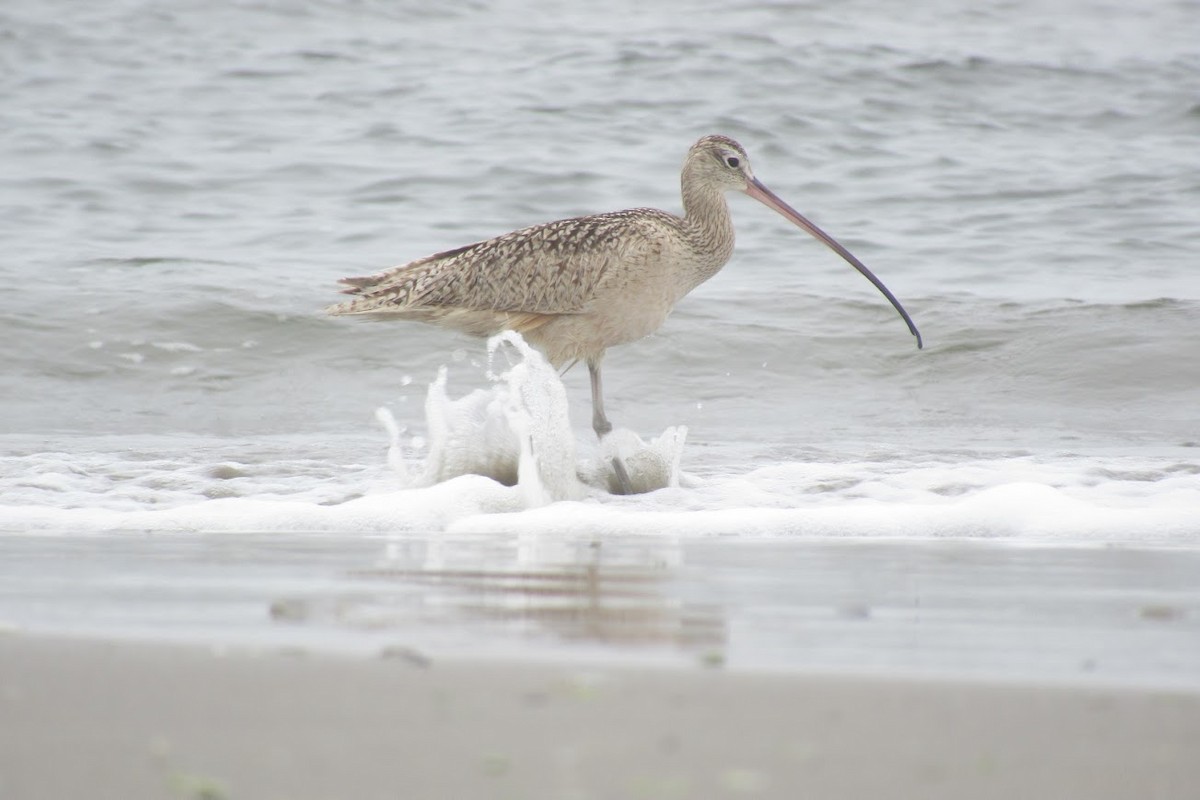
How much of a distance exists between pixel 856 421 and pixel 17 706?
671 cm

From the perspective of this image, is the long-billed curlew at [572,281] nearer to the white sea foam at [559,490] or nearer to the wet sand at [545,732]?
the white sea foam at [559,490]

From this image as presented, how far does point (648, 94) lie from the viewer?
18438 millimetres

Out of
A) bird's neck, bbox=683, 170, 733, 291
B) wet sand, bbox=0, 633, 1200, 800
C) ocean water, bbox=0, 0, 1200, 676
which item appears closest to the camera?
wet sand, bbox=0, 633, 1200, 800

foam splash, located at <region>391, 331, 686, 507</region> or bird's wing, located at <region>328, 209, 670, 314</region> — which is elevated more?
bird's wing, located at <region>328, 209, 670, 314</region>

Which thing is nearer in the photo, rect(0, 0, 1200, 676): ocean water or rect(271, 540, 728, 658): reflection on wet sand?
rect(271, 540, 728, 658): reflection on wet sand

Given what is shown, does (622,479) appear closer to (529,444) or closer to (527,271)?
(529,444)

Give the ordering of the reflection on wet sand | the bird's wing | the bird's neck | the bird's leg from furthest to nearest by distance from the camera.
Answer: the bird's neck → the bird's leg → the bird's wing → the reflection on wet sand

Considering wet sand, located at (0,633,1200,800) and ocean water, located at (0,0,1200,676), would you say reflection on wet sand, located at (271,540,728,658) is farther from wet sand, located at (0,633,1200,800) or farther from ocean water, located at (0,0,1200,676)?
ocean water, located at (0,0,1200,676)

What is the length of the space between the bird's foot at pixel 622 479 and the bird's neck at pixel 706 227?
4.43 ft

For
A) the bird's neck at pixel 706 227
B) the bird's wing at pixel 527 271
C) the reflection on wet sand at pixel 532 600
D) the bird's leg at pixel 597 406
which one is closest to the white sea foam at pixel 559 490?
the bird's leg at pixel 597 406

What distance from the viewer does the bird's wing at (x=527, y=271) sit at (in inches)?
285

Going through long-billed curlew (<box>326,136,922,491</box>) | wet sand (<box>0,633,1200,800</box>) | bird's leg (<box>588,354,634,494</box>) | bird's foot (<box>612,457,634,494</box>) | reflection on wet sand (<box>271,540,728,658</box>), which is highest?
long-billed curlew (<box>326,136,922,491</box>)

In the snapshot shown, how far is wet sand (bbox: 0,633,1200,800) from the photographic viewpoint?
2.18 metres

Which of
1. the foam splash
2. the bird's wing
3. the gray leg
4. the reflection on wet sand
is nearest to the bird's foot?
the foam splash
